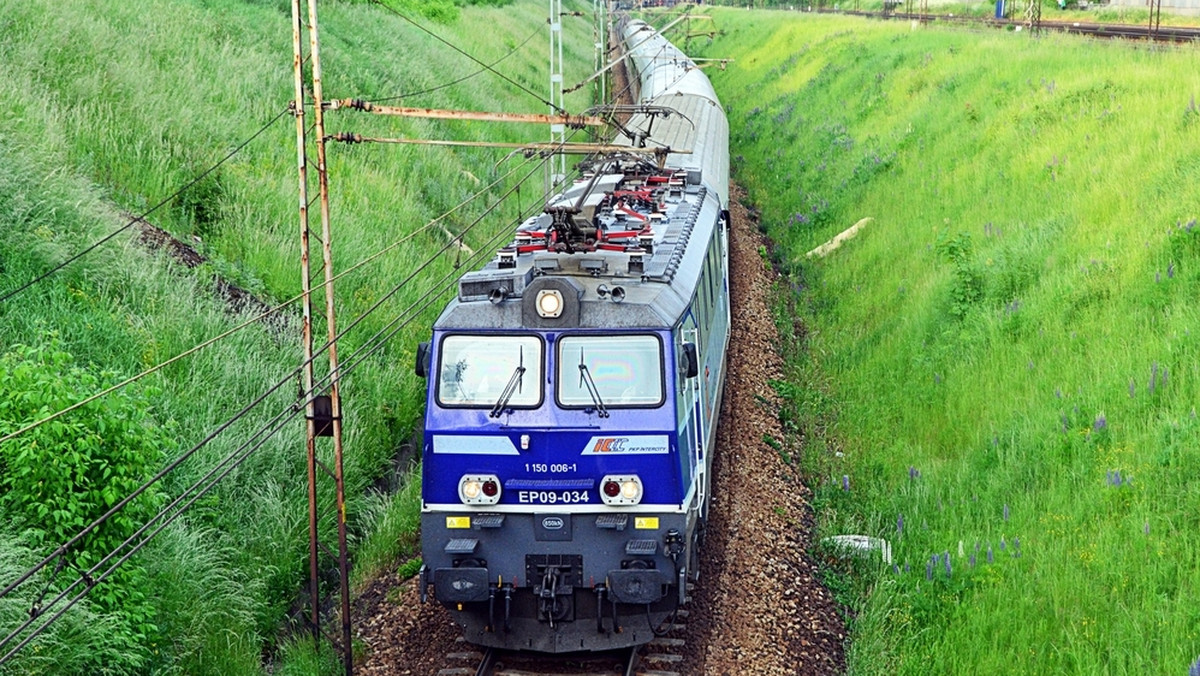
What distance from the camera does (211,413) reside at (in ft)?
38.1

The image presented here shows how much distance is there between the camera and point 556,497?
348 inches

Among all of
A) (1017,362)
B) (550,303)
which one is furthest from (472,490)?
(1017,362)

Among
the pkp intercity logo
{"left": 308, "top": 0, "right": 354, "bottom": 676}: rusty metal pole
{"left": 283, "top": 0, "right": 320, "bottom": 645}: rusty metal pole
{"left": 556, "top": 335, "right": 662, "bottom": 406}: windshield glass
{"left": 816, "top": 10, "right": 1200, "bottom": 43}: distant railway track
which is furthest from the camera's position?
{"left": 816, "top": 10, "right": 1200, "bottom": 43}: distant railway track

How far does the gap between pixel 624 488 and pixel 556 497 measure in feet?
1.67

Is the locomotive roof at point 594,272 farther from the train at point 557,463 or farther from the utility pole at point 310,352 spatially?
the utility pole at point 310,352

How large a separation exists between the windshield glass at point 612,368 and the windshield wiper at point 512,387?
0.94 ft

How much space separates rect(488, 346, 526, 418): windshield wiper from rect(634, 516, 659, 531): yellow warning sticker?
1298mm

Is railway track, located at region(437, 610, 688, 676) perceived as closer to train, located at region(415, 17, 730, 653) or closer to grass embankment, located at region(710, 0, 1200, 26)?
train, located at region(415, 17, 730, 653)

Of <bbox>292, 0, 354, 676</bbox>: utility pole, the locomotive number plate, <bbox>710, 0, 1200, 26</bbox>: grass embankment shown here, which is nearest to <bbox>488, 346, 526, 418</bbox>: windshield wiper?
the locomotive number plate

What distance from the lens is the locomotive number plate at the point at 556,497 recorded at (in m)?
8.83

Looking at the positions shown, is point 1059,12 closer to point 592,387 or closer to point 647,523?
point 592,387

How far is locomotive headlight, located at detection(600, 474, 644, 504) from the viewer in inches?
346

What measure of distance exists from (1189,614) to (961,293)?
7068 millimetres

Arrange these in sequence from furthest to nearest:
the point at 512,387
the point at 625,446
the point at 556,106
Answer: the point at 556,106, the point at 512,387, the point at 625,446
